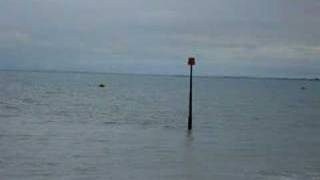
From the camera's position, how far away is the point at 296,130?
4334 cm

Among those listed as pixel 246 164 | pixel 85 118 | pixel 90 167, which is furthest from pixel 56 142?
pixel 85 118

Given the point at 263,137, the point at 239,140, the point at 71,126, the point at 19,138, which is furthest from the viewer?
the point at 71,126

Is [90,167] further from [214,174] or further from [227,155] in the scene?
[227,155]

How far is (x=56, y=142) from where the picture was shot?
101 ft

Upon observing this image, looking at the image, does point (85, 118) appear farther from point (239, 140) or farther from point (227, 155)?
point (227, 155)

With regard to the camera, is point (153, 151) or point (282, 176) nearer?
point (282, 176)

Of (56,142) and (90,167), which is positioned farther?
(56,142)

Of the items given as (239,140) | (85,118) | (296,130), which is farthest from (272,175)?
(85,118)

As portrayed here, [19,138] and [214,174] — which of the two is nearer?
[214,174]

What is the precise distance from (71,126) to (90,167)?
64.2 feet

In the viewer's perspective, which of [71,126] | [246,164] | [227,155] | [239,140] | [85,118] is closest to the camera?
[246,164]

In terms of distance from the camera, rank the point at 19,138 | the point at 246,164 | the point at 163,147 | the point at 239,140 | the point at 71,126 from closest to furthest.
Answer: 1. the point at 246,164
2. the point at 163,147
3. the point at 19,138
4. the point at 239,140
5. the point at 71,126

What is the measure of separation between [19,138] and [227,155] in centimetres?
1166

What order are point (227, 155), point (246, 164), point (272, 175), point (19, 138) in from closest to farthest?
point (272, 175)
point (246, 164)
point (227, 155)
point (19, 138)
